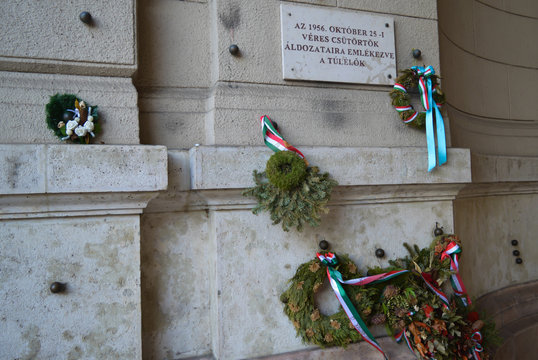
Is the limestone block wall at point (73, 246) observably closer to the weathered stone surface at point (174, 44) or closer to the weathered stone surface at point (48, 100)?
the weathered stone surface at point (48, 100)

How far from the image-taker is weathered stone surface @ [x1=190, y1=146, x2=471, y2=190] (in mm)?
2461

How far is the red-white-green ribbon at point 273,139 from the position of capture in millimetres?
2574

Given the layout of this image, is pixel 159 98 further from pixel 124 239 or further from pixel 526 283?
pixel 526 283

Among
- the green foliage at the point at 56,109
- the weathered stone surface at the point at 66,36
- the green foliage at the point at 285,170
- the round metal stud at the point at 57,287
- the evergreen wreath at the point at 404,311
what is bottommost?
the evergreen wreath at the point at 404,311

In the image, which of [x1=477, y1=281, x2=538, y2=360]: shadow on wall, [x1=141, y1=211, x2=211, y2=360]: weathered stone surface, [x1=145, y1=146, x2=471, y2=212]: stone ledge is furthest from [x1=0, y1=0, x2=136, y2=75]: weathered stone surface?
[x1=477, y1=281, x2=538, y2=360]: shadow on wall

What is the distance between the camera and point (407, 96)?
3037 mm

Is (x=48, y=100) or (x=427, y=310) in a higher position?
(x=48, y=100)

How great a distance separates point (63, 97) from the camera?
2330mm

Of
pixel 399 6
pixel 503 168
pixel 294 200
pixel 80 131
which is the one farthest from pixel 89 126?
pixel 503 168

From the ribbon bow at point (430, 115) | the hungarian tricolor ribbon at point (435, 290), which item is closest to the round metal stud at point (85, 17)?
the ribbon bow at point (430, 115)

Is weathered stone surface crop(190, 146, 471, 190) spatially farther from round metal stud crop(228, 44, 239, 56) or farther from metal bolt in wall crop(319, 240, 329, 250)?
round metal stud crop(228, 44, 239, 56)

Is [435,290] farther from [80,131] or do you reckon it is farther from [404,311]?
[80,131]

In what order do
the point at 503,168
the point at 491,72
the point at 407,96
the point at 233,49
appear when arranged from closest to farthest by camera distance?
the point at 233,49, the point at 407,96, the point at 503,168, the point at 491,72

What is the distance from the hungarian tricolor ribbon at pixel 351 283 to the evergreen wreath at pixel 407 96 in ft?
3.78
